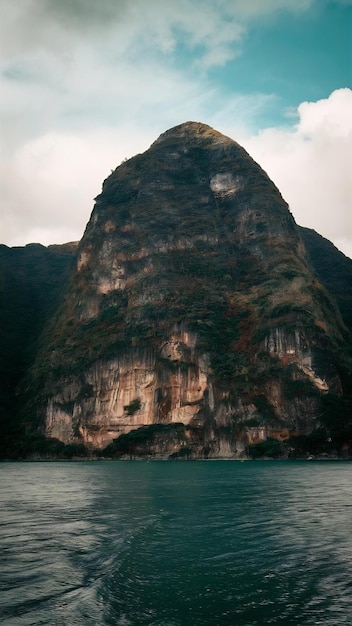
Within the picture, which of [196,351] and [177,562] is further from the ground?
[196,351]

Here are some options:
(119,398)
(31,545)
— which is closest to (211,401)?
(119,398)

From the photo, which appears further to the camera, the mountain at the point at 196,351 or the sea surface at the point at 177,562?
the mountain at the point at 196,351

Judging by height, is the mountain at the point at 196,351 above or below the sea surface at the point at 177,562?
above

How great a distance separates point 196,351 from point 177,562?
130260mm

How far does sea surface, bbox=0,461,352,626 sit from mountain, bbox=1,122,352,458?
316 feet

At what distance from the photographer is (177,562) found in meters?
23.2

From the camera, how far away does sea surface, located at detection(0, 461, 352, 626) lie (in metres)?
16.5

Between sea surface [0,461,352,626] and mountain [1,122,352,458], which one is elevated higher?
mountain [1,122,352,458]

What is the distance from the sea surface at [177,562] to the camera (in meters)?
16.5

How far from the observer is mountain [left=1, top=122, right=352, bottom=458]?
139m

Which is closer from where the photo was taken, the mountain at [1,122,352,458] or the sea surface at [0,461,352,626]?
the sea surface at [0,461,352,626]

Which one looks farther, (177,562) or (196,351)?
(196,351)

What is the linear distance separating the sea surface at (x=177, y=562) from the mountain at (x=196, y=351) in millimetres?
96441

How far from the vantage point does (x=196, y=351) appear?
153 m
